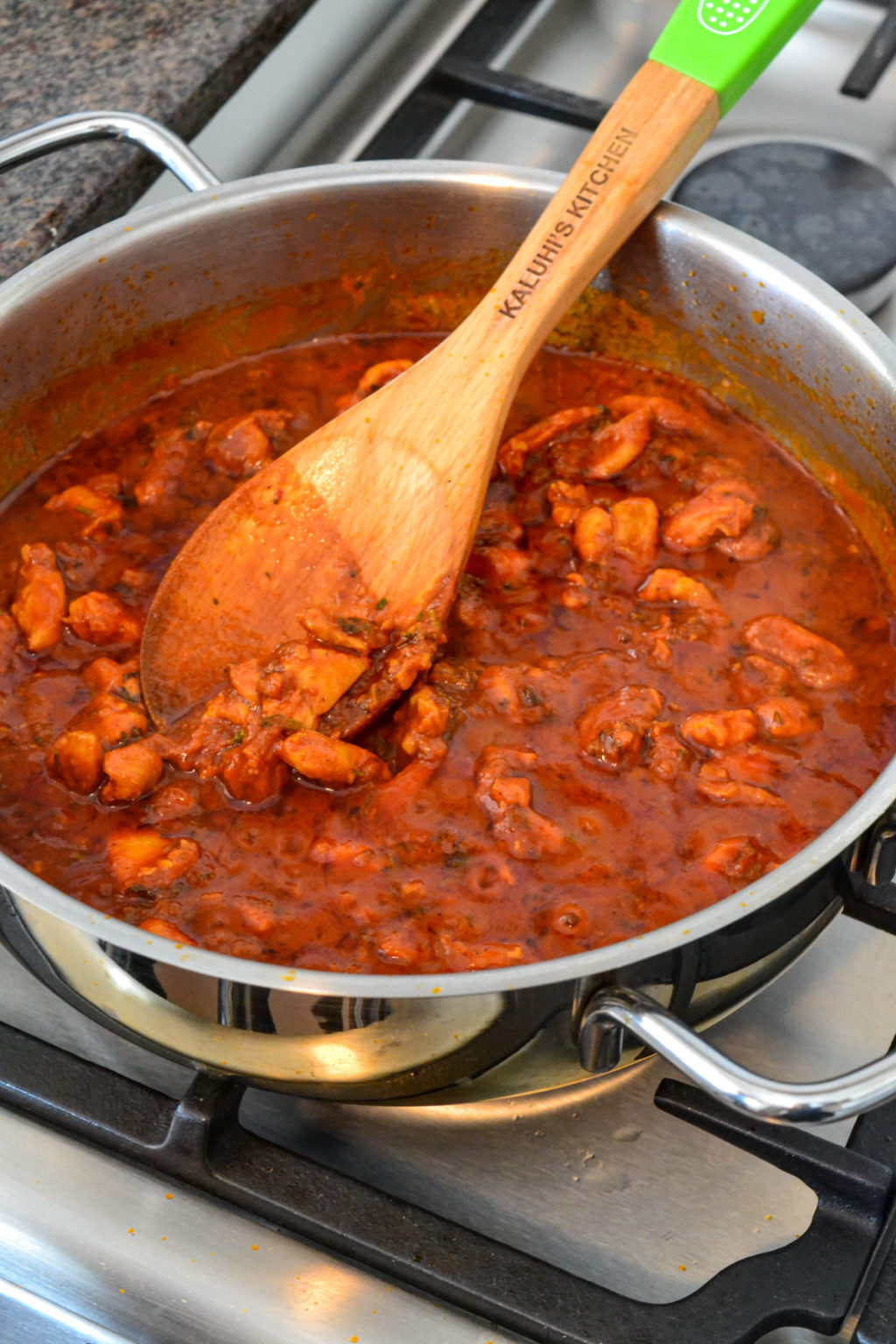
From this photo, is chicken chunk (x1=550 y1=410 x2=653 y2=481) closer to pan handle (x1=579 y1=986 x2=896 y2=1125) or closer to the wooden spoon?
the wooden spoon

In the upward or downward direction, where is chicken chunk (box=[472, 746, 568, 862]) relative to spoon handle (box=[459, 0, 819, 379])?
downward

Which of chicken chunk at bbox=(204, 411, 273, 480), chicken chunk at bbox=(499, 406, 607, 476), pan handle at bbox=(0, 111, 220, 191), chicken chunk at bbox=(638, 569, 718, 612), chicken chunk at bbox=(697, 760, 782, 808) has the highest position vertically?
pan handle at bbox=(0, 111, 220, 191)

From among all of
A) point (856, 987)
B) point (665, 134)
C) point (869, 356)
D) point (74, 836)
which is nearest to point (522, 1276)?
point (856, 987)

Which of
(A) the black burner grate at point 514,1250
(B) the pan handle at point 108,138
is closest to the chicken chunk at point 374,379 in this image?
(B) the pan handle at point 108,138

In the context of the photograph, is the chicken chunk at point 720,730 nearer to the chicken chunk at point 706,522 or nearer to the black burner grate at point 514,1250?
the chicken chunk at point 706,522

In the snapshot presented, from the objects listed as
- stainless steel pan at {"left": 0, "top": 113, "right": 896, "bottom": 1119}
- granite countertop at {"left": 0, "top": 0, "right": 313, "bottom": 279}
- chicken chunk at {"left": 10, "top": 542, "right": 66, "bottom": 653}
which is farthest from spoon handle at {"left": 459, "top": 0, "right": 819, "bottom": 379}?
granite countertop at {"left": 0, "top": 0, "right": 313, "bottom": 279}

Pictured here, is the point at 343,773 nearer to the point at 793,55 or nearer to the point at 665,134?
the point at 665,134

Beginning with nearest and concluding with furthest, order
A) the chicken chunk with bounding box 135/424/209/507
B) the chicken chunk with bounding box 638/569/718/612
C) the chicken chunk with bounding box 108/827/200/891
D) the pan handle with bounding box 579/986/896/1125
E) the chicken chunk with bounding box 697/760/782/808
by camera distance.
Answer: the pan handle with bounding box 579/986/896/1125 < the chicken chunk with bounding box 108/827/200/891 < the chicken chunk with bounding box 697/760/782/808 < the chicken chunk with bounding box 638/569/718/612 < the chicken chunk with bounding box 135/424/209/507

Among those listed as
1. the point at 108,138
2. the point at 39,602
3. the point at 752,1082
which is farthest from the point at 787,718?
the point at 108,138
